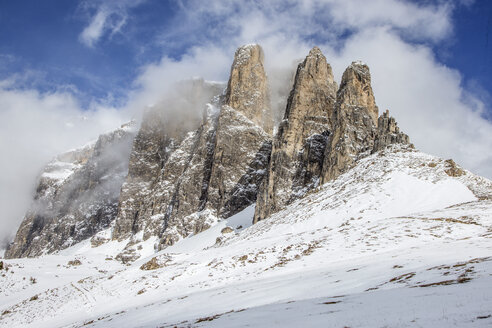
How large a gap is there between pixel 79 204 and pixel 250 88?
88.0 meters

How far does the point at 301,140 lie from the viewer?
64.9 metres

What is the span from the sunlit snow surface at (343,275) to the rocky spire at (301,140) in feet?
65.2

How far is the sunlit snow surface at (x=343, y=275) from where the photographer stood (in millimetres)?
6812

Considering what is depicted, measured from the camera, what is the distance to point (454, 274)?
8672mm

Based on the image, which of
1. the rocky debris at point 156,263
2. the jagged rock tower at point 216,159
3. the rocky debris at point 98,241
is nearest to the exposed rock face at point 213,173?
the jagged rock tower at point 216,159

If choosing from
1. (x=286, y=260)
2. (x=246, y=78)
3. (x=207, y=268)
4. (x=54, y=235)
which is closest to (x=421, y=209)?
(x=286, y=260)

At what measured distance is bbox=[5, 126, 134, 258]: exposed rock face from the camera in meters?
129

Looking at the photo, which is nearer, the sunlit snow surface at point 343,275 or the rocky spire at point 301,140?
the sunlit snow surface at point 343,275

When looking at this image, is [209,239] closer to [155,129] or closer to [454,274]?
[454,274]

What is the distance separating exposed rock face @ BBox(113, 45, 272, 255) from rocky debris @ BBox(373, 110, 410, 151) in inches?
1629

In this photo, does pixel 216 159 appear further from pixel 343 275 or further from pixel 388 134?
pixel 343 275

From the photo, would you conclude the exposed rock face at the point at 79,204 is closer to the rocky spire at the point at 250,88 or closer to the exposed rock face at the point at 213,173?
the exposed rock face at the point at 213,173

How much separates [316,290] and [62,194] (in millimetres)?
164093

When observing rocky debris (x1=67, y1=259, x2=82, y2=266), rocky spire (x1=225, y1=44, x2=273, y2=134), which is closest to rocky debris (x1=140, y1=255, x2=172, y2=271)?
rocky debris (x1=67, y1=259, x2=82, y2=266)
